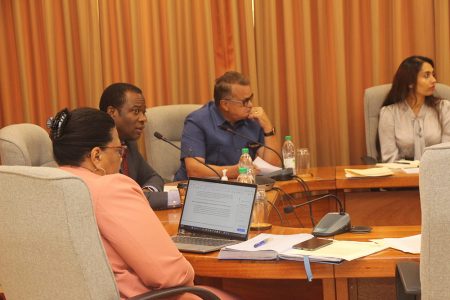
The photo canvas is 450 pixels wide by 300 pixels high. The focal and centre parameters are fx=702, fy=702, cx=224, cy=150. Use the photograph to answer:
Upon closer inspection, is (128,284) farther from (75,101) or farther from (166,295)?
(75,101)

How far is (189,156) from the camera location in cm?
404

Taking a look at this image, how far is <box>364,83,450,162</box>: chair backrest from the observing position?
182 inches

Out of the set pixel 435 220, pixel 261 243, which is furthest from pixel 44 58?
pixel 435 220

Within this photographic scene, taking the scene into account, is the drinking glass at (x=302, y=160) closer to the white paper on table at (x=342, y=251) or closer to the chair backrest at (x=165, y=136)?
the chair backrest at (x=165, y=136)

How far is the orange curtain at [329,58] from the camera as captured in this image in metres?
4.84

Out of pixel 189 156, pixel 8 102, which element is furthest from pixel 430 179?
pixel 8 102

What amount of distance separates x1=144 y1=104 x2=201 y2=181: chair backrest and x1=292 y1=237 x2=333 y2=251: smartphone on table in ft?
7.03

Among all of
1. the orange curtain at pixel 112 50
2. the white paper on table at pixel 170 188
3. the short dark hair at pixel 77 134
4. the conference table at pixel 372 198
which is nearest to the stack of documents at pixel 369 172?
the conference table at pixel 372 198

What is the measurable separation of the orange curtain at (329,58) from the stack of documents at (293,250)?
2599 mm

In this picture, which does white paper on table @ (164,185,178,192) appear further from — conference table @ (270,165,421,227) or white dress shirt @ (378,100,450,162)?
white dress shirt @ (378,100,450,162)

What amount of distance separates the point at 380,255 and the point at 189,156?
199 centimetres

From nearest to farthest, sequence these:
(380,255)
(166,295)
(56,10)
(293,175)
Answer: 1. (166,295)
2. (380,255)
3. (293,175)
4. (56,10)

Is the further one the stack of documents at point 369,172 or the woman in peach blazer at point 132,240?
the stack of documents at point 369,172

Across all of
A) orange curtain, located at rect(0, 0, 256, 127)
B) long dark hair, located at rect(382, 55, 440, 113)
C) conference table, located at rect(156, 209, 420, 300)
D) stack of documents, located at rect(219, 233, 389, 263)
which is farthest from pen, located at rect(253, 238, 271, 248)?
orange curtain, located at rect(0, 0, 256, 127)
